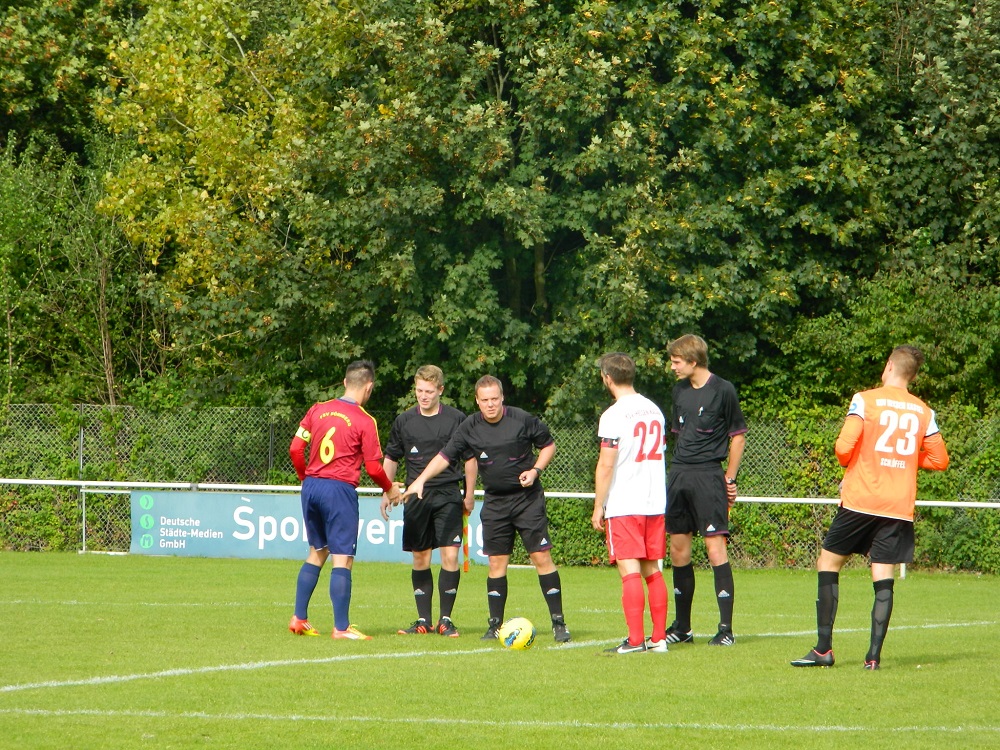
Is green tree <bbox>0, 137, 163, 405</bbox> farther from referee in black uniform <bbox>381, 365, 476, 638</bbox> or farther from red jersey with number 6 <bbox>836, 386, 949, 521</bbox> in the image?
red jersey with number 6 <bbox>836, 386, 949, 521</bbox>

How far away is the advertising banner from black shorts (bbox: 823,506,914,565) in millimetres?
10854

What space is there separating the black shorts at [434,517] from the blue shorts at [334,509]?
0.97m

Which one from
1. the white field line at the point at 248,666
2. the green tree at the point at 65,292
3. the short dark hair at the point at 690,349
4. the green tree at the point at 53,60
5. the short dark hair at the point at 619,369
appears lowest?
the white field line at the point at 248,666

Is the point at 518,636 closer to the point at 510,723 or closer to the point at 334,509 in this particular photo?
the point at 334,509

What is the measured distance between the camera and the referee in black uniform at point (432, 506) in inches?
444

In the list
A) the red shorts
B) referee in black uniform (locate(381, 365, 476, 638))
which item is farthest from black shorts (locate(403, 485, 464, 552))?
the red shorts

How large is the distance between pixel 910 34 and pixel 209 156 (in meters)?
13.2

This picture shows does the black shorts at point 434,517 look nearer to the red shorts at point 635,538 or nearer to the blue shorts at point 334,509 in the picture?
the blue shorts at point 334,509

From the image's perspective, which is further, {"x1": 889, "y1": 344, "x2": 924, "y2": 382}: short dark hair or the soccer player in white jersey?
the soccer player in white jersey

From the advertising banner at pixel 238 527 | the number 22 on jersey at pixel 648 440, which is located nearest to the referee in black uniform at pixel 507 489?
the number 22 on jersey at pixel 648 440

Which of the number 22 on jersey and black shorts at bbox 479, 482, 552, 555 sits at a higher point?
the number 22 on jersey

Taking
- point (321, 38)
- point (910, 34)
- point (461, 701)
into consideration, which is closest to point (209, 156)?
point (321, 38)

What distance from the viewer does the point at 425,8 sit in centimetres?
2234

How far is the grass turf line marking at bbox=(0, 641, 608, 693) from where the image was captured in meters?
7.92
